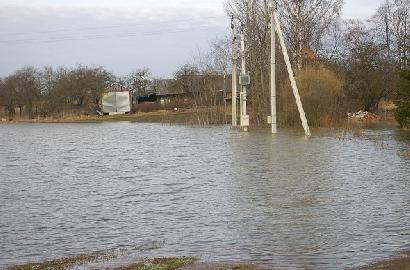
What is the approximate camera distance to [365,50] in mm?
51625

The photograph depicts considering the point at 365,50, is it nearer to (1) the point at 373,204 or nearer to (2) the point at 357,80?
(2) the point at 357,80

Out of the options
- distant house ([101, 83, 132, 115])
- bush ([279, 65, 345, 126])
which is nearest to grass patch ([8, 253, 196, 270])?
bush ([279, 65, 345, 126])

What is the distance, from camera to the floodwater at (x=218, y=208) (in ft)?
28.5

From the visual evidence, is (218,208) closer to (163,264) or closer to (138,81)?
(163,264)

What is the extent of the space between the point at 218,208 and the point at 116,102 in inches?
3030

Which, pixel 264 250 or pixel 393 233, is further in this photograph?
pixel 393 233

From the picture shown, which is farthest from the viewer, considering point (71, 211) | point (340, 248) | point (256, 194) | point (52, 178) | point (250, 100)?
point (250, 100)

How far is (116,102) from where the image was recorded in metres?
87.6

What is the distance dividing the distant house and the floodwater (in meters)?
64.9

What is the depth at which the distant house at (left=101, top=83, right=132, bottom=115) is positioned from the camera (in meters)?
87.2

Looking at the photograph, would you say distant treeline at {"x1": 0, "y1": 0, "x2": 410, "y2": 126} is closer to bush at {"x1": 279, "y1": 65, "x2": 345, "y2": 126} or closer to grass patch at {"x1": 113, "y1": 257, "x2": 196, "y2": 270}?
bush at {"x1": 279, "y1": 65, "x2": 345, "y2": 126}

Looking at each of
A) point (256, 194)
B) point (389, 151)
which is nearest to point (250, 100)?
point (389, 151)

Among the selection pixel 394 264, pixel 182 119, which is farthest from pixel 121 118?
pixel 394 264

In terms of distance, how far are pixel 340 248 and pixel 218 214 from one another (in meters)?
3.38
